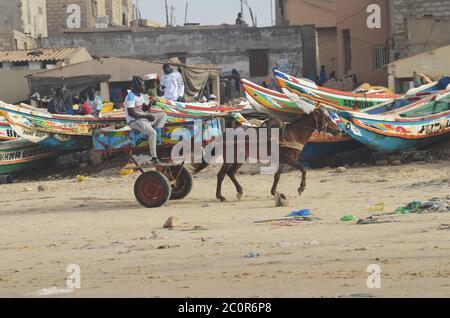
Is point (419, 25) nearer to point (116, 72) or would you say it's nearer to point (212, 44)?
point (116, 72)

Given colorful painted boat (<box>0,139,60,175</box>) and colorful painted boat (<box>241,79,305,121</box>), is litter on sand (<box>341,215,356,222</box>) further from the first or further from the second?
colorful painted boat (<box>0,139,60,175</box>)

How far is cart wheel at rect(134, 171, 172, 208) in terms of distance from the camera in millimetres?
16766

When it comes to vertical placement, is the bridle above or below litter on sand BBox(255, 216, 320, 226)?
above

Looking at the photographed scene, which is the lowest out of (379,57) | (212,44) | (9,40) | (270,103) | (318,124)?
(318,124)

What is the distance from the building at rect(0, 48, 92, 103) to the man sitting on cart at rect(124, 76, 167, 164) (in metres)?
21.7

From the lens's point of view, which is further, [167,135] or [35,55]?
[35,55]

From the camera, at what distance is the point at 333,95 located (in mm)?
24797

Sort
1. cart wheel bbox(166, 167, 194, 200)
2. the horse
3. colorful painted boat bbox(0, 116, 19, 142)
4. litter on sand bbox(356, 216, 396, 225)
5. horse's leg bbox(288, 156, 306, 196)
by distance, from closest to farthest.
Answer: litter on sand bbox(356, 216, 396, 225), horse's leg bbox(288, 156, 306, 196), the horse, cart wheel bbox(166, 167, 194, 200), colorful painted boat bbox(0, 116, 19, 142)

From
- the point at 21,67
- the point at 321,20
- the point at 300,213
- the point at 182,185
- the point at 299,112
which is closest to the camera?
the point at 300,213

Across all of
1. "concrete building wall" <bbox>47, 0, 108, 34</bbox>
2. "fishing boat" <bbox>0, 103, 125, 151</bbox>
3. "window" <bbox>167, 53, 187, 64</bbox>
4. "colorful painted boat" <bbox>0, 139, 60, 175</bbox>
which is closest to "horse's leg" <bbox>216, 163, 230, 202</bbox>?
"fishing boat" <bbox>0, 103, 125, 151</bbox>

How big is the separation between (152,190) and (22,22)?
38947 mm

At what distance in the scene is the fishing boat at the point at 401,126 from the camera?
21.0 m

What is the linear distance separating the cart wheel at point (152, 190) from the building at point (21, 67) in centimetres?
2201

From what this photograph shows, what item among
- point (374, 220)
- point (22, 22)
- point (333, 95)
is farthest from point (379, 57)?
point (374, 220)
